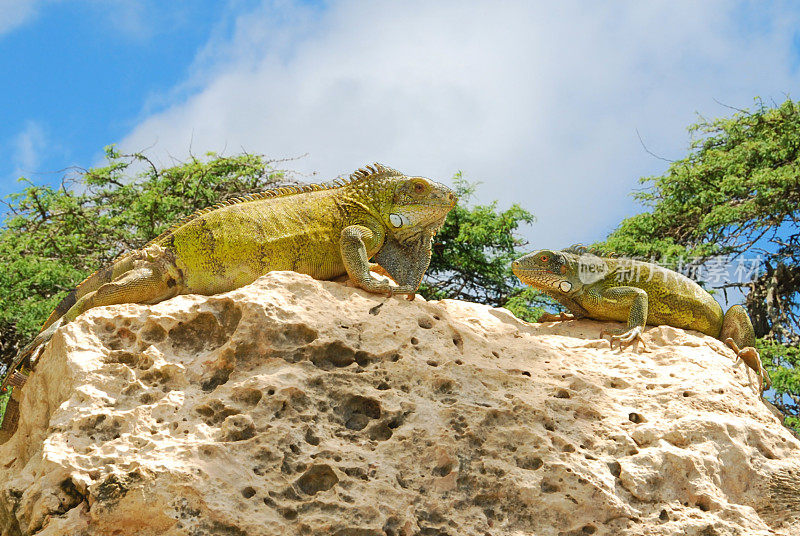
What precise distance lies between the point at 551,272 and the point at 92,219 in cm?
946

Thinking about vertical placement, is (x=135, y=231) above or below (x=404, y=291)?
above

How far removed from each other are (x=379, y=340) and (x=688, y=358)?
2.18 metres

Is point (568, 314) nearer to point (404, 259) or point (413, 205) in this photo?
point (404, 259)

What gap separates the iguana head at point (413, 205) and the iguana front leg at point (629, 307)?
1.42m

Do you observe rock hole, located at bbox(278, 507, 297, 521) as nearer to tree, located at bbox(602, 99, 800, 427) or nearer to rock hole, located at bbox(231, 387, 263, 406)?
rock hole, located at bbox(231, 387, 263, 406)

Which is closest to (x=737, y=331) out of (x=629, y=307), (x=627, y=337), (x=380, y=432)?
(x=629, y=307)

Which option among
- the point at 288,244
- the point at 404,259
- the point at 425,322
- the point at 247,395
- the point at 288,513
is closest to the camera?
the point at 288,513

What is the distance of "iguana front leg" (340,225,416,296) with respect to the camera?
510 cm

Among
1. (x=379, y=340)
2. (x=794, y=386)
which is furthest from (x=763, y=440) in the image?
(x=794, y=386)

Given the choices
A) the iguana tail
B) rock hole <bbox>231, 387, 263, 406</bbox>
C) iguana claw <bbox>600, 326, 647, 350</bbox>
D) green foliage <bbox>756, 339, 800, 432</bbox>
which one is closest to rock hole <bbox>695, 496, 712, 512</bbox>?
iguana claw <bbox>600, 326, 647, 350</bbox>

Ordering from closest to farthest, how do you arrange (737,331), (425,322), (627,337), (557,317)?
(425,322), (627,337), (737,331), (557,317)

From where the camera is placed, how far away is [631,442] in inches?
177

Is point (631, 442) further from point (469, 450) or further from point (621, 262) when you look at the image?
point (621, 262)

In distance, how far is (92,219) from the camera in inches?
521
